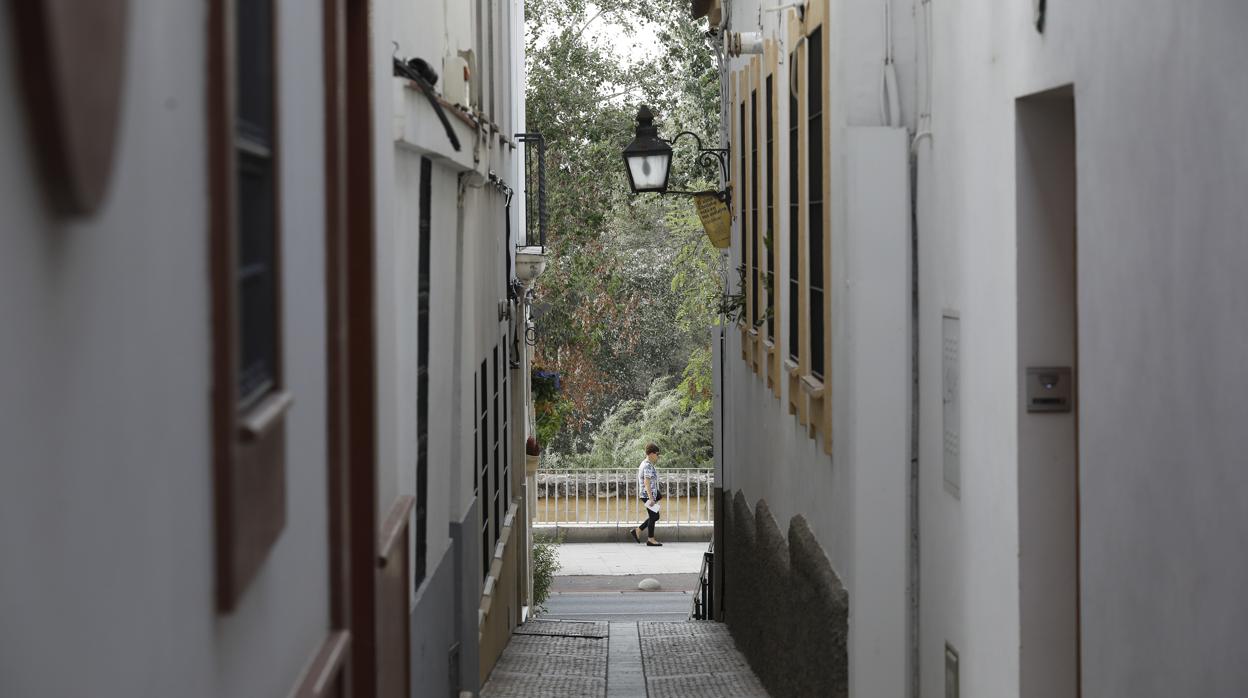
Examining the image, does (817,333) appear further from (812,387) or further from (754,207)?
(754,207)

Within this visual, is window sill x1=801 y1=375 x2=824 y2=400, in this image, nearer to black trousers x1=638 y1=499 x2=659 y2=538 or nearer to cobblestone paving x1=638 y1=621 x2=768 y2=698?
cobblestone paving x1=638 y1=621 x2=768 y2=698

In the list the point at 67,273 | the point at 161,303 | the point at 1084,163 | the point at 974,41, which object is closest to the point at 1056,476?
the point at 1084,163

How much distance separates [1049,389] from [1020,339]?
0.20 m

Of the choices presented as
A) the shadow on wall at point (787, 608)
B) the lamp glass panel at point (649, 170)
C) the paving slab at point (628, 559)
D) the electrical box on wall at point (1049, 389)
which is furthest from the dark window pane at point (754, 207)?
the paving slab at point (628, 559)

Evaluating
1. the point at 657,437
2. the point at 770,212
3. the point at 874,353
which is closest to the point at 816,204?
the point at 874,353

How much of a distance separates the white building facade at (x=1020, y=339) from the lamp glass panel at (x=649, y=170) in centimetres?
344

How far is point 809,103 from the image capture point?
345 inches

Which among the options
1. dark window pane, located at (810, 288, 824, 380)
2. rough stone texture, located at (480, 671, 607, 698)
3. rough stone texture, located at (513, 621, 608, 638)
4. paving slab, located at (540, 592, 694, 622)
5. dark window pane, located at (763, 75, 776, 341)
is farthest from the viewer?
paving slab, located at (540, 592, 694, 622)

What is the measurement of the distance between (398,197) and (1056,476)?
282 cm

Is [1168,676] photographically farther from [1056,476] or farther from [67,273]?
[67,273]

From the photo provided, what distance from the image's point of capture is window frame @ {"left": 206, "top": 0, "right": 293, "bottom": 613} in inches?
93.0

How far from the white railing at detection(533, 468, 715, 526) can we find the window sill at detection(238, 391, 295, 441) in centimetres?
2145

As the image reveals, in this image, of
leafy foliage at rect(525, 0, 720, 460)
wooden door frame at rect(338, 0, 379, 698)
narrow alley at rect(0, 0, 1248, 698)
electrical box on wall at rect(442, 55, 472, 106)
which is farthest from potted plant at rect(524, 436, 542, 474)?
wooden door frame at rect(338, 0, 379, 698)

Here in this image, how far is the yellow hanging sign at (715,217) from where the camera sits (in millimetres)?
13945
